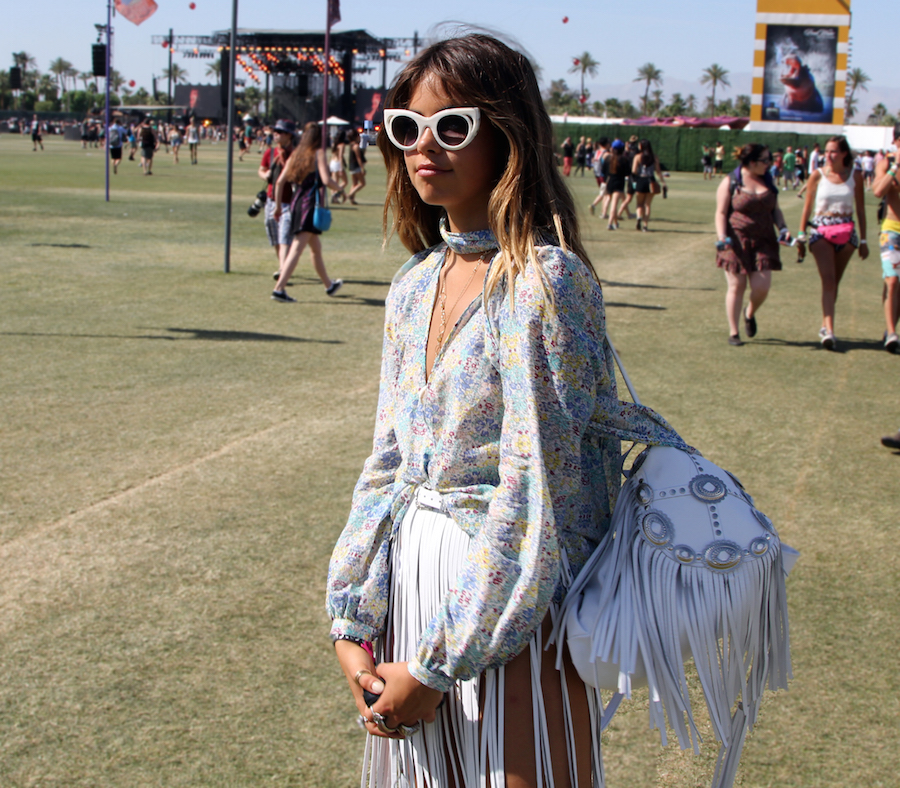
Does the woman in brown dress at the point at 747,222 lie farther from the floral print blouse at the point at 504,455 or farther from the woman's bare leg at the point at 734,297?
the floral print blouse at the point at 504,455

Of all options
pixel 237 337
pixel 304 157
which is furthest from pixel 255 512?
pixel 304 157

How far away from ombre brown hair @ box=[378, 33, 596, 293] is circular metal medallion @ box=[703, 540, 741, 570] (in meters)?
0.50

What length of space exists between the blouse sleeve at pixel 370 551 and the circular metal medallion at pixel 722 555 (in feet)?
1.93

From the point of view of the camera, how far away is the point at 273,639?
3.41 metres

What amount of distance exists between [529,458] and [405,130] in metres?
→ 0.66

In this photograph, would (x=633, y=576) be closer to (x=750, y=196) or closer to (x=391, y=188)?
(x=391, y=188)

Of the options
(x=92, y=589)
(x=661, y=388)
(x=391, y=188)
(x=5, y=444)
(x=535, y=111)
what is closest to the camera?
(x=535, y=111)

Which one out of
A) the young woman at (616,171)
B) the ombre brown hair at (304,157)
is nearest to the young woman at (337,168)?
the young woman at (616,171)

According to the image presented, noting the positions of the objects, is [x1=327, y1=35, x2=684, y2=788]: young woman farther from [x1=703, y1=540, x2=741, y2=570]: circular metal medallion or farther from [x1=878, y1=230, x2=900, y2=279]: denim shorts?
[x1=878, y1=230, x2=900, y2=279]: denim shorts

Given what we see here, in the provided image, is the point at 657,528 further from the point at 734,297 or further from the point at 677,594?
the point at 734,297

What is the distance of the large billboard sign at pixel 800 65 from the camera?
2557 inches

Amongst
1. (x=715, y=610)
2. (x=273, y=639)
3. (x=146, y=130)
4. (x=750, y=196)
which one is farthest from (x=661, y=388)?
(x=146, y=130)

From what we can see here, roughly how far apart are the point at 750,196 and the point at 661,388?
2649 mm

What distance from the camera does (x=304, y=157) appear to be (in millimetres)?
10094
